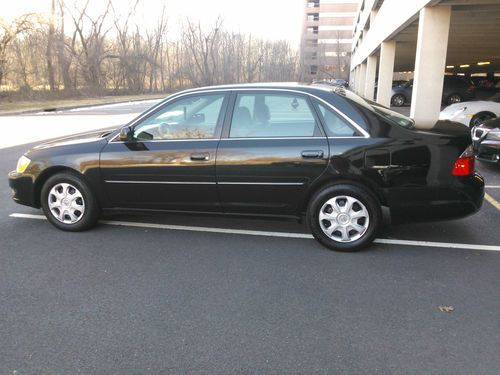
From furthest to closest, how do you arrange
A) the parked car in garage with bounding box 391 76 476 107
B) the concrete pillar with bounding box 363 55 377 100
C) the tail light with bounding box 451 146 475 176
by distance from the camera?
1. the concrete pillar with bounding box 363 55 377 100
2. the parked car in garage with bounding box 391 76 476 107
3. the tail light with bounding box 451 146 475 176

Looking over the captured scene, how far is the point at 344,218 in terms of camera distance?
4375 millimetres

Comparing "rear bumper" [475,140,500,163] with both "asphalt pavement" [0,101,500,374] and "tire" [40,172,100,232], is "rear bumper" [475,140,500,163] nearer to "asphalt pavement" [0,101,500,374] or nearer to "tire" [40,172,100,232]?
"asphalt pavement" [0,101,500,374]

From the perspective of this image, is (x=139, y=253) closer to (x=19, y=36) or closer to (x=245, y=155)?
(x=245, y=155)

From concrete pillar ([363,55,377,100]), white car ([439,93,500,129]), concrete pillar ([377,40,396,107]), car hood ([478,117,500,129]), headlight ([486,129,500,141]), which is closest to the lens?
headlight ([486,129,500,141])

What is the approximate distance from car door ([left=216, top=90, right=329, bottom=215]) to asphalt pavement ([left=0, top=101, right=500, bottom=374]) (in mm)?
506

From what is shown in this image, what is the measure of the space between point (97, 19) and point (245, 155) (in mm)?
46451

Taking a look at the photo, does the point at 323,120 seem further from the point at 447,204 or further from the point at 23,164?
the point at 23,164

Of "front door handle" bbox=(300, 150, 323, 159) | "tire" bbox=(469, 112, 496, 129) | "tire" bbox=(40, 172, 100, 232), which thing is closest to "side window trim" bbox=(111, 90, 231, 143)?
"tire" bbox=(40, 172, 100, 232)

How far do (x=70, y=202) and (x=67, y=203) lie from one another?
0.04m

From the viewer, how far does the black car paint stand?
4.23m

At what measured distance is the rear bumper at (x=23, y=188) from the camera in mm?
5137

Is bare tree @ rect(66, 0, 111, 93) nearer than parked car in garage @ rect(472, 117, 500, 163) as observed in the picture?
A: No

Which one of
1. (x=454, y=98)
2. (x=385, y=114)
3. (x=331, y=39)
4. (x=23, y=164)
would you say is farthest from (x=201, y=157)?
(x=331, y=39)

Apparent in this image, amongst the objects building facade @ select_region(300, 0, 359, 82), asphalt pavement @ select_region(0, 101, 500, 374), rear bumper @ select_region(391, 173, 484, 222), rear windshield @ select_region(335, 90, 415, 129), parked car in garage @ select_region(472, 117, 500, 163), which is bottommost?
asphalt pavement @ select_region(0, 101, 500, 374)
